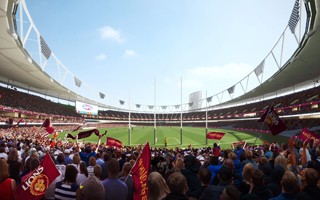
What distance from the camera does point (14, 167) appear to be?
5785mm

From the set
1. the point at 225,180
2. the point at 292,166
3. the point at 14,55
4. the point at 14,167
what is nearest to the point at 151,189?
the point at 225,180

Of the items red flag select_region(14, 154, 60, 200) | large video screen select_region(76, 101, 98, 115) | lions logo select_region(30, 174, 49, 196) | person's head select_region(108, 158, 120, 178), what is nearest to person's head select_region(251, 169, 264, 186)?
person's head select_region(108, 158, 120, 178)

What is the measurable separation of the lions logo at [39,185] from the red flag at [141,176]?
1.58 metres

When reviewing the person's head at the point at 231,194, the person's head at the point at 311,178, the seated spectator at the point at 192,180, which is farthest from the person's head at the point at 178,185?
the person's head at the point at 311,178

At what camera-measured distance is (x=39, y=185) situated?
453 cm

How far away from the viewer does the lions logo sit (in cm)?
444

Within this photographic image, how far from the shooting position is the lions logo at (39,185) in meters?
4.44

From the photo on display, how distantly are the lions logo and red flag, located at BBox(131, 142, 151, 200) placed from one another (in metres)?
1.58

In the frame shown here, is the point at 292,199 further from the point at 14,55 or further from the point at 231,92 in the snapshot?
the point at 231,92

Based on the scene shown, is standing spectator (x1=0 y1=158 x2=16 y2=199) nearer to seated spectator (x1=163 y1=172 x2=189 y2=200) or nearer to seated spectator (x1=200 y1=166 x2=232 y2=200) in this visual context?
seated spectator (x1=163 y1=172 x2=189 y2=200)

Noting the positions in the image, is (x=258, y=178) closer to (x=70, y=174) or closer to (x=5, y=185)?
(x=70, y=174)

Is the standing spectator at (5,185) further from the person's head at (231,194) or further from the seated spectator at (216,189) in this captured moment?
the person's head at (231,194)

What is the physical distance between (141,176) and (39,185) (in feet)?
6.05

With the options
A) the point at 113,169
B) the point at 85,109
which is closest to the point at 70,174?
the point at 113,169
